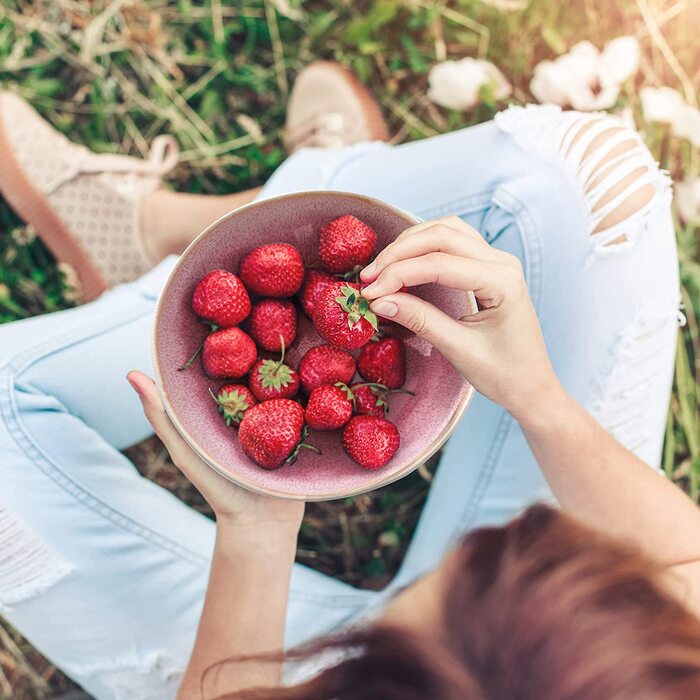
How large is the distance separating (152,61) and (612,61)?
901mm

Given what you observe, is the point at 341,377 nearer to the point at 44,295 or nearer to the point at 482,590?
the point at 482,590

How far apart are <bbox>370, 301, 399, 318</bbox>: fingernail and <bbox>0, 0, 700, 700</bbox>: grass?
0.77 meters

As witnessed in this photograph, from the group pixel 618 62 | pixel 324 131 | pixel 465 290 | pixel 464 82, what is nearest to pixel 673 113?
pixel 618 62

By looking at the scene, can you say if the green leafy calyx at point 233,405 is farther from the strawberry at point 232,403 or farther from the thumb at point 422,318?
the thumb at point 422,318

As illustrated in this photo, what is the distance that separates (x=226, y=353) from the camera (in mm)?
669

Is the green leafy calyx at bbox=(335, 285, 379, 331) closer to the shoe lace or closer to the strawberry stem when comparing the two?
the strawberry stem

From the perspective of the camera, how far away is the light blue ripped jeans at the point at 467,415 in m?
0.85

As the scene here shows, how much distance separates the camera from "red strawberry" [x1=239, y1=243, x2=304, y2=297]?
0.66 m

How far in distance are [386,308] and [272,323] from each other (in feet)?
0.51

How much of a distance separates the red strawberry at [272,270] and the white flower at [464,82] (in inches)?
31.0

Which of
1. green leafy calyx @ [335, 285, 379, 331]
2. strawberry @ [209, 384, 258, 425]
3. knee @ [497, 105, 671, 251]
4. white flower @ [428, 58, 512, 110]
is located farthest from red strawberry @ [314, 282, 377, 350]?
white flower @ [428, 58, 512, 110]

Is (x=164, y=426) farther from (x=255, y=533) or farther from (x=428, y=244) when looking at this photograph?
(x=428, y=244)

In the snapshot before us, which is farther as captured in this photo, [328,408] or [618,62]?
[618,62]

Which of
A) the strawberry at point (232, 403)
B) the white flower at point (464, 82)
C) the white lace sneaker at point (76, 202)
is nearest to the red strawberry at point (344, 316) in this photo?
the strawberry at point (232, 403)
